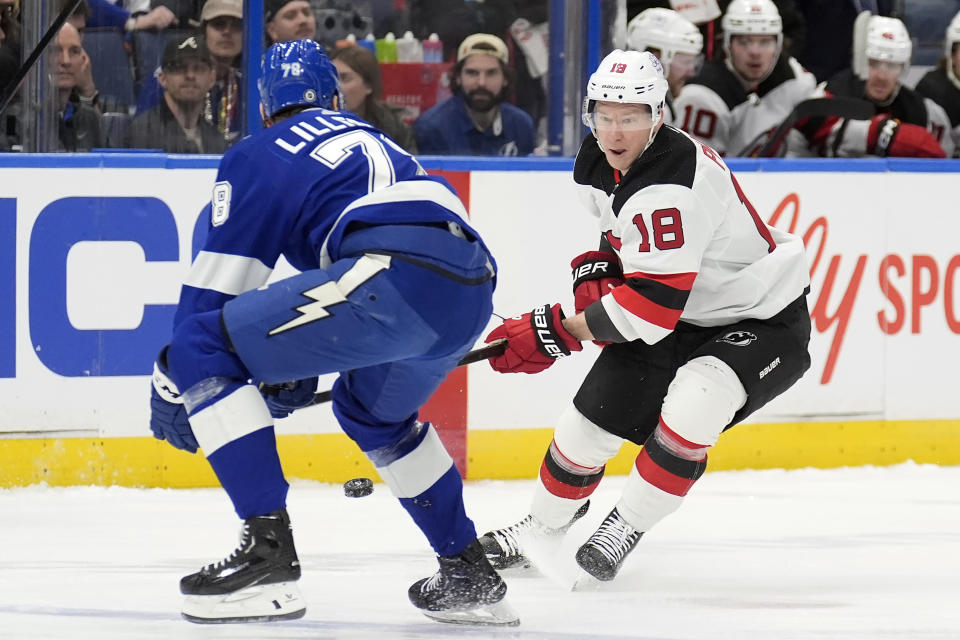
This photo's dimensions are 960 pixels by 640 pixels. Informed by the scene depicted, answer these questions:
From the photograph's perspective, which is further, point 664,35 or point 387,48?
point 664,35

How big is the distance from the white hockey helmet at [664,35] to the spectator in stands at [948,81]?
96 centimetres

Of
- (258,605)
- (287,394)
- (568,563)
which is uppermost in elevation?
(287,394)

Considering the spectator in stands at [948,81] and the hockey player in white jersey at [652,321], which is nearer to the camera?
the hockey player in white jersey at [652,321]

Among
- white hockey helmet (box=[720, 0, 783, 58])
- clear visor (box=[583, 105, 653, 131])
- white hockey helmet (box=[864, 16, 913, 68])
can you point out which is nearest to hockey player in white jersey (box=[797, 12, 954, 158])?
white hockey helmet (box=[864, 16, 913, 68])

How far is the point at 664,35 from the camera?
17.9ft

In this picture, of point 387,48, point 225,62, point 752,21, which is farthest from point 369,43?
point 752,21

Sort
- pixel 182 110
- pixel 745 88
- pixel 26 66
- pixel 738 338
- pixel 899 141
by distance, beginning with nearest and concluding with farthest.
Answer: pixel 738 338 → pixel 26 66 → pixel 182 110 → pixel 899 141 → pixel 745 88

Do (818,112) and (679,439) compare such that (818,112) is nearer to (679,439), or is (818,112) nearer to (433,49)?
(433,49)

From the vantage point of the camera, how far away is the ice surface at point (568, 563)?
114 inches

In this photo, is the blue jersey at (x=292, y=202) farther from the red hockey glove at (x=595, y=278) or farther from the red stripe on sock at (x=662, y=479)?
the red stripe on sock at (x=662, y=479)

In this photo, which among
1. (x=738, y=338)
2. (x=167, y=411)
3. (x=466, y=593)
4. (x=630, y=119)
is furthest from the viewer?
(x=738, y=338)

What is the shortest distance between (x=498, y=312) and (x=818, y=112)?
1.49m

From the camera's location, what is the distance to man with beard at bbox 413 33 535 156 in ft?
15.8

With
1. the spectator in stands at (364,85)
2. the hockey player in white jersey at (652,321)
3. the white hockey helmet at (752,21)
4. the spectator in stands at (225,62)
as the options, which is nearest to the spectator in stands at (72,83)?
the spectator in stands at (225,62)
